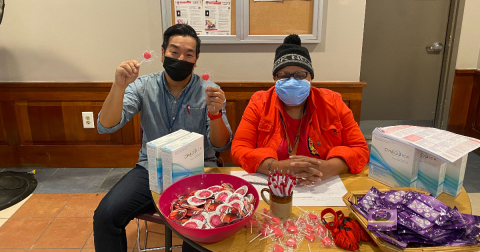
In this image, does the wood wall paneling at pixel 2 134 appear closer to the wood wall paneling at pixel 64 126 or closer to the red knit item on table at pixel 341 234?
the wood wall paneling at pixel 64 126

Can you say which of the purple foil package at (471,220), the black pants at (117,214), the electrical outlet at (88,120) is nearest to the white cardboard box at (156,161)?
the black pants at (117,214)

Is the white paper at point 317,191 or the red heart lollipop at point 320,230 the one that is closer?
the red heart lollipop at point 320,230

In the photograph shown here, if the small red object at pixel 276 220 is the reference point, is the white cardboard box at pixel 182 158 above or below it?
above

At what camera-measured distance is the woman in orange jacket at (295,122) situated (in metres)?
1.63

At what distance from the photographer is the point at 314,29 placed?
2787 mm

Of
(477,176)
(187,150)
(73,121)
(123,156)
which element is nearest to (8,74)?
(73,121)

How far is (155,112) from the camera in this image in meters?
1.92

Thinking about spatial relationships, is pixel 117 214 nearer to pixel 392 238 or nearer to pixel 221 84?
pixel 392 238

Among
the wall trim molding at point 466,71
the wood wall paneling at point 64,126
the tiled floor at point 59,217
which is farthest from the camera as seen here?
the wall trim molding at point 466,71

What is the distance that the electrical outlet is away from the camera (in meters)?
3.18

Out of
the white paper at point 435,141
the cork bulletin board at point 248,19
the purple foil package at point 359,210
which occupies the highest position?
the cork bulletin board at point 248,19

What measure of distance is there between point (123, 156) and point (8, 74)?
4.40ft

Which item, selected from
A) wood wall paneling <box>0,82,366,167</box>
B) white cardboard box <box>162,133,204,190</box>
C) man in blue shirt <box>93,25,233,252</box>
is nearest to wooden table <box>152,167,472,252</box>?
white cardboard box <box>162,133,204,190</box>

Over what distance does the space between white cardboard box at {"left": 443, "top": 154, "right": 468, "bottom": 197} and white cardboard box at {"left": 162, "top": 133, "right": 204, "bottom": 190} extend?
1.00 meters
